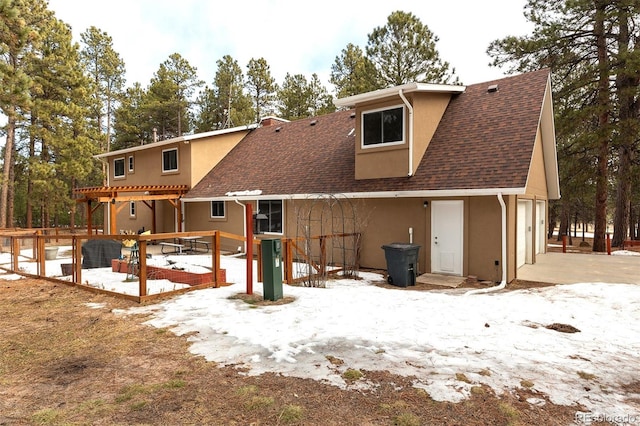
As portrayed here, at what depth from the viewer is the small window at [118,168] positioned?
845 inches

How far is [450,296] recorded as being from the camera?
739 cm

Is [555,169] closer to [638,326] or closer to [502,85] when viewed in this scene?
[502,85]

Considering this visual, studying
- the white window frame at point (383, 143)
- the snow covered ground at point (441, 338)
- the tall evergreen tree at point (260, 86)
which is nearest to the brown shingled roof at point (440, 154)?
the white window frame at point (383, 143)

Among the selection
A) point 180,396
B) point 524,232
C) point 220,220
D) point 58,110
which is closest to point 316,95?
point 58,110

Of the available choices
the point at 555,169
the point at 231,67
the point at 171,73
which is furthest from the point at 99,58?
the point at 555,169

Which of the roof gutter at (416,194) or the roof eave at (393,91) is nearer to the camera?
the roof gutter at (416,194)

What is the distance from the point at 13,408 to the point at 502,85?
46.4 feet

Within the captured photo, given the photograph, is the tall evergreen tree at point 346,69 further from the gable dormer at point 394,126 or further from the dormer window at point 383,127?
the dormer window at point 383,127

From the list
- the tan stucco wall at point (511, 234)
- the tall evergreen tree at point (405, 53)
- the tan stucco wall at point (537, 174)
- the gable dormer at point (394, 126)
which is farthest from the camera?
the tall evergreen tree at point (405, 53)

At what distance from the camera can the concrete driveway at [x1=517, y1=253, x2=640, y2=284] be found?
909cm

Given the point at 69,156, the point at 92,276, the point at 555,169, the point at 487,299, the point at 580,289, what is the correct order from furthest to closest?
the point at 69,156 < the point at 555,169 < the point at 92,276 < the point at 580,289 < the point at 487,299

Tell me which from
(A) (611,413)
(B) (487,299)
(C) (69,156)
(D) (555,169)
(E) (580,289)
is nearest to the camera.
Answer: (A) (611,413)

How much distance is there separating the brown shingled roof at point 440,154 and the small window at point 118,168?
7.13 metres

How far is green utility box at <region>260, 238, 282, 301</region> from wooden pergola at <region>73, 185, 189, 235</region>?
10143 millimetres
